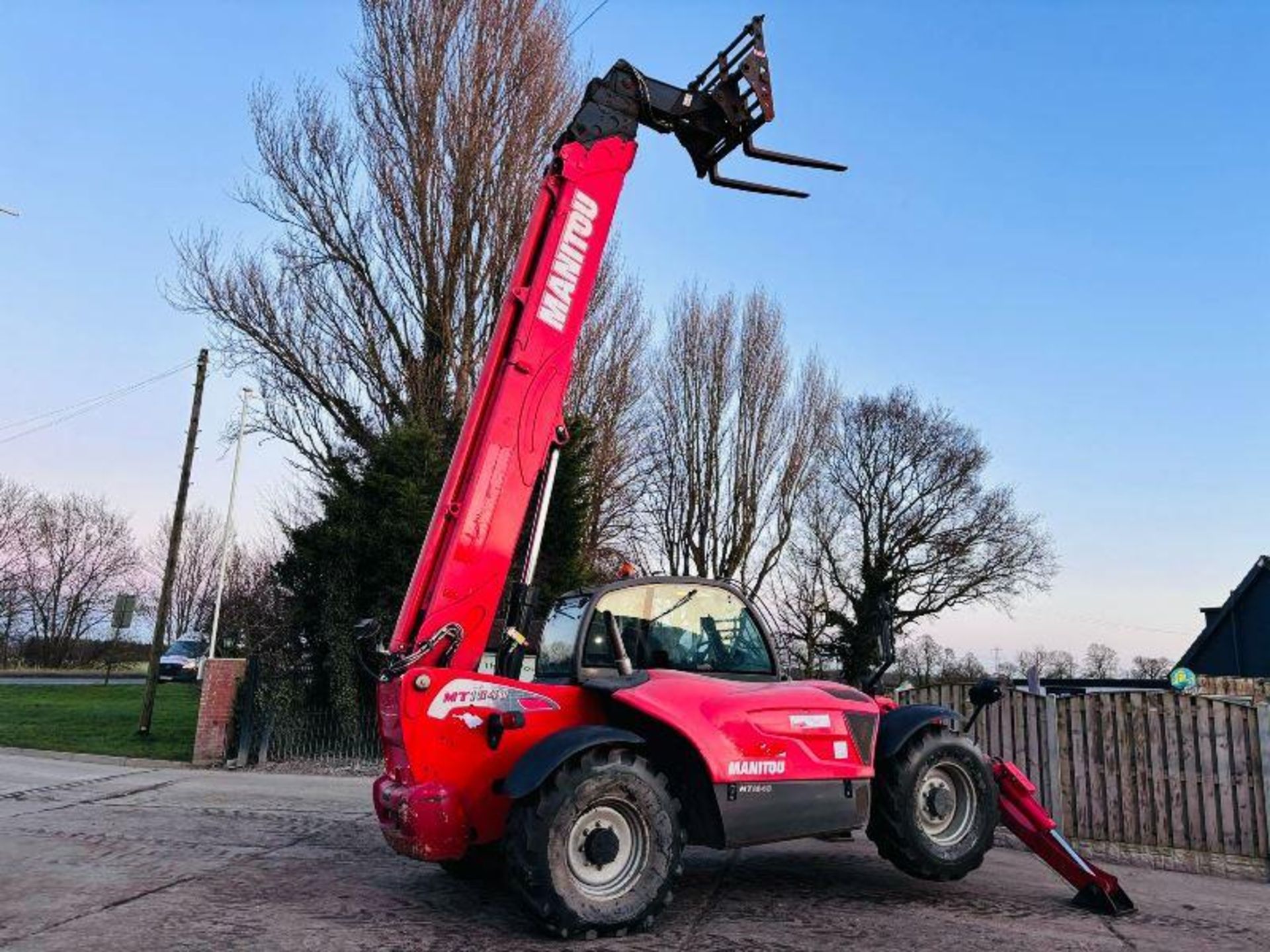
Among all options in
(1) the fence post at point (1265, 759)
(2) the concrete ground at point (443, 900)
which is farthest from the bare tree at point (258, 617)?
(1) the fence post at point (1265, 759)

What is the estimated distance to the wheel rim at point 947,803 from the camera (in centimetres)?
540

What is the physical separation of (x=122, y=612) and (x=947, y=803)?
2359 cm

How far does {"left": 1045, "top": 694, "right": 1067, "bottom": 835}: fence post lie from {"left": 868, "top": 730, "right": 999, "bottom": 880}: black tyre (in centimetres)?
306

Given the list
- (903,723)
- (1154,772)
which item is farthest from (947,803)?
(1154,772)

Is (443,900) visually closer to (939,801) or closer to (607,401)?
(939,801)

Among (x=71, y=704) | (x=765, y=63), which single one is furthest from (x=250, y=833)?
(x=71, y=704)

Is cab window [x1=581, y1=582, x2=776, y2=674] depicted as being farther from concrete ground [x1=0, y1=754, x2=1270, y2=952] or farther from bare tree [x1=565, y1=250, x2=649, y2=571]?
bare tree [x1=565, y1=250, x2=649, y2=571]

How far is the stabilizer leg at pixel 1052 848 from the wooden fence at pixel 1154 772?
2425 millimetres

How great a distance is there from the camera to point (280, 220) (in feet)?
57.3

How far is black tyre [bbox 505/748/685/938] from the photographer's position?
13.7 feet

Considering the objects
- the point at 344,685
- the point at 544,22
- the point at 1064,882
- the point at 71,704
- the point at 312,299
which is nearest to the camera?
the point at 1064,882

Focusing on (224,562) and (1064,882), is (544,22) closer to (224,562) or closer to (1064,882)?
(224,562)

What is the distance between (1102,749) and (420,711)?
628cm

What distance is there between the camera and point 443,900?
16.9 ft
